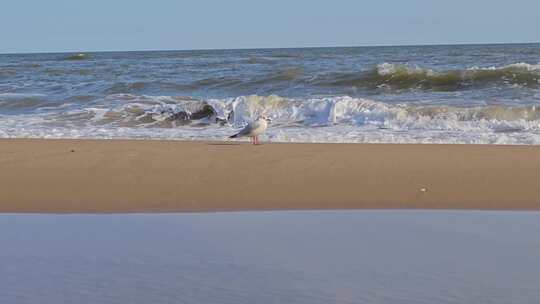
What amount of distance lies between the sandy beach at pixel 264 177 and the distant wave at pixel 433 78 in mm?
10010

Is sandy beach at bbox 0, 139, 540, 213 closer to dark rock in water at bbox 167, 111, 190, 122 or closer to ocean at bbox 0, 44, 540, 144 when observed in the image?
ocean at bbox 0, 44, 540, 144

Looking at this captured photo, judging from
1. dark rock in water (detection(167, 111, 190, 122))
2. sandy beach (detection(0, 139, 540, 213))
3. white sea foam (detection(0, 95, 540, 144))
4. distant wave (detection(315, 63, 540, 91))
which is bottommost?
distant wave (detection(315, 63, 540, 91))

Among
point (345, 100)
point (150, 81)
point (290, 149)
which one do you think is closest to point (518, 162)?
point (290, 149)

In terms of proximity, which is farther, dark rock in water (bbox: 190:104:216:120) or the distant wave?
the distant wave

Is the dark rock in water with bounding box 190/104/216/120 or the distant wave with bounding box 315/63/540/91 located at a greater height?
the dark rock in water with bounding box 190/104/216/120

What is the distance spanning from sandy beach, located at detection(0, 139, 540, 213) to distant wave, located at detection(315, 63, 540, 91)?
10.0m

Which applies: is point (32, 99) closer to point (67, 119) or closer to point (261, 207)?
point (67, 119)

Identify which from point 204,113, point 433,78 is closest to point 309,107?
point 204,113

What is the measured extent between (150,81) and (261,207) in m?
16.9

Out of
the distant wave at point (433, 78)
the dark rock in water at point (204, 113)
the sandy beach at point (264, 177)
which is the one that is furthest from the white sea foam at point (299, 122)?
the distant wave at point (433, 78)

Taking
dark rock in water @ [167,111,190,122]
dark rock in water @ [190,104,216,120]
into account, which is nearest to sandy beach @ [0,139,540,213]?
dark rock in water @ [167,111,190,122]

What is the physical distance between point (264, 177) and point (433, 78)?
43.0 ft

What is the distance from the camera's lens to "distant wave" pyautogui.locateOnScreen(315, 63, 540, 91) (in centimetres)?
1880

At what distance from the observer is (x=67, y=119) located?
14.1 metres
